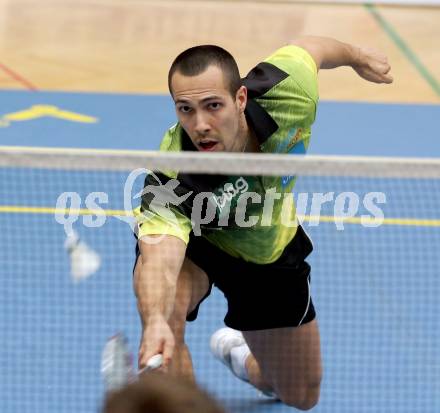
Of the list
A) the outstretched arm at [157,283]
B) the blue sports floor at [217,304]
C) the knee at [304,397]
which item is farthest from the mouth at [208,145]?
the knee at [304,397]

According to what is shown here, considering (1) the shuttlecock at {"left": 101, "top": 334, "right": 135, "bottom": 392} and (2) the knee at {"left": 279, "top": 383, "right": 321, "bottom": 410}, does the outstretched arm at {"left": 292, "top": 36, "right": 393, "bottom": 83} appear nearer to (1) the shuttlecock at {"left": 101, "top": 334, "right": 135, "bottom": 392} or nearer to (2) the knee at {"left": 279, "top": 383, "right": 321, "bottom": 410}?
(2) the knee at {"left": 279, "top": 383, "right": 321, "bottom": 410}

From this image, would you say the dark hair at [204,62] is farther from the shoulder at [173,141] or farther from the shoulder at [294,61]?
the shoulder at [294,61]

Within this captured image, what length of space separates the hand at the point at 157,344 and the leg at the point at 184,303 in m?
0.62

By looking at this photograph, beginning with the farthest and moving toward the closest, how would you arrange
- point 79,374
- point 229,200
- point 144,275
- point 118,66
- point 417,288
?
point 118,66
point 417,288
point 79,374
point 229,200
point 144,275

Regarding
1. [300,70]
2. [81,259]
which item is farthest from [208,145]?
[81,259]

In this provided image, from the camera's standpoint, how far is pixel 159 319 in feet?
10.7

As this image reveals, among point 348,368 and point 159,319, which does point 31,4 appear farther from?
point 159,319

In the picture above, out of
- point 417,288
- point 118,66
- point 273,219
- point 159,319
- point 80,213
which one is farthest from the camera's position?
point 118,66

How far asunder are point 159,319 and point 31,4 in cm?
885

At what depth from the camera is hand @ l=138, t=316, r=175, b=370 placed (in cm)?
304

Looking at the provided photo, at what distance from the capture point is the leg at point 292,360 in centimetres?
448

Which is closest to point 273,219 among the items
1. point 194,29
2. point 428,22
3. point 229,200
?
point 229,200

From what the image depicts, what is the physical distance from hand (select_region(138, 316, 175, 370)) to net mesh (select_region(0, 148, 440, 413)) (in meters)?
1.10

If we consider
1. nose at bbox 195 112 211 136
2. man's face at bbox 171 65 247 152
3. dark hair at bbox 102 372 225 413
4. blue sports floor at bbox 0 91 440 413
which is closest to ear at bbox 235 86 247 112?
man's face at bbox 171 65 247 152
